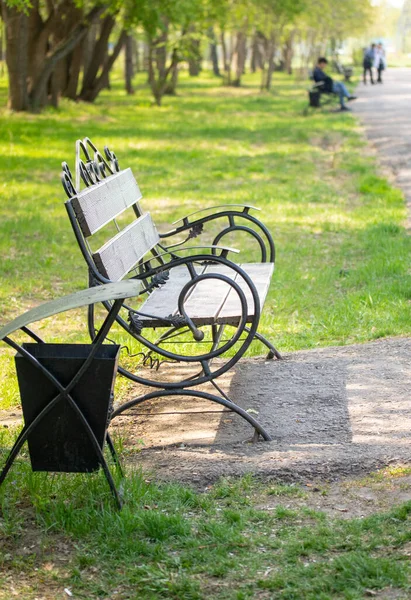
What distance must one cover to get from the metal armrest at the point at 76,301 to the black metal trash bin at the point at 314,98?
24.4 metres

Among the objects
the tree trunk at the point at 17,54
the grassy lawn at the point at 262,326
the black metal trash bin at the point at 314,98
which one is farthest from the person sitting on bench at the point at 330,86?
the tree trunk at the point at 17,54

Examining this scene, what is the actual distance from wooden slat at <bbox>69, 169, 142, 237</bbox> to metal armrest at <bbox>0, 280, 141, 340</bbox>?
37.5 inches

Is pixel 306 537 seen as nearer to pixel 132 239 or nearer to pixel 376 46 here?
pixel 132 239

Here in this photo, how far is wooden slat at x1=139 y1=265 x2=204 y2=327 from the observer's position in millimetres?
4746

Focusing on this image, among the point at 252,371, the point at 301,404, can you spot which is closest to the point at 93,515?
the point at 301,404

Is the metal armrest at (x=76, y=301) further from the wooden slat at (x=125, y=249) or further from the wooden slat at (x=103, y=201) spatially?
the wooden slat at (x=103, y=201)

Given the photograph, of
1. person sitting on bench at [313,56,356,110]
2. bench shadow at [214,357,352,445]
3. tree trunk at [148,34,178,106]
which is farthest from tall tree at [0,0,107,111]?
bench shadow at [214,357,352,445]

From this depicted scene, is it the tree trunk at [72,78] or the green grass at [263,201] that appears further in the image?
the tree trunk at [72,78]

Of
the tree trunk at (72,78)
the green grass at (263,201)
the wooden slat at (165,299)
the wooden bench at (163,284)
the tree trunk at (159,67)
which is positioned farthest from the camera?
the tree trunk at (159,67)

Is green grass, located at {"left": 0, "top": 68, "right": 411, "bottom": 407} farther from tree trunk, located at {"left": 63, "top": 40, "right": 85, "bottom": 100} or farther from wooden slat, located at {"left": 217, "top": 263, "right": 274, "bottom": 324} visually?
tree trunk, located at {"left": 63, "top": 40, "right": 85, "bottom": 100}

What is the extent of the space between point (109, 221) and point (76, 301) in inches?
62.9

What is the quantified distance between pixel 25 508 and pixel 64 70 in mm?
25585

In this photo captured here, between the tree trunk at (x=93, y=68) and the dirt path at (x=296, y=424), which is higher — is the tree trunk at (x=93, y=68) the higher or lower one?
the higher one

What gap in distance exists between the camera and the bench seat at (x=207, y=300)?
4.60m
